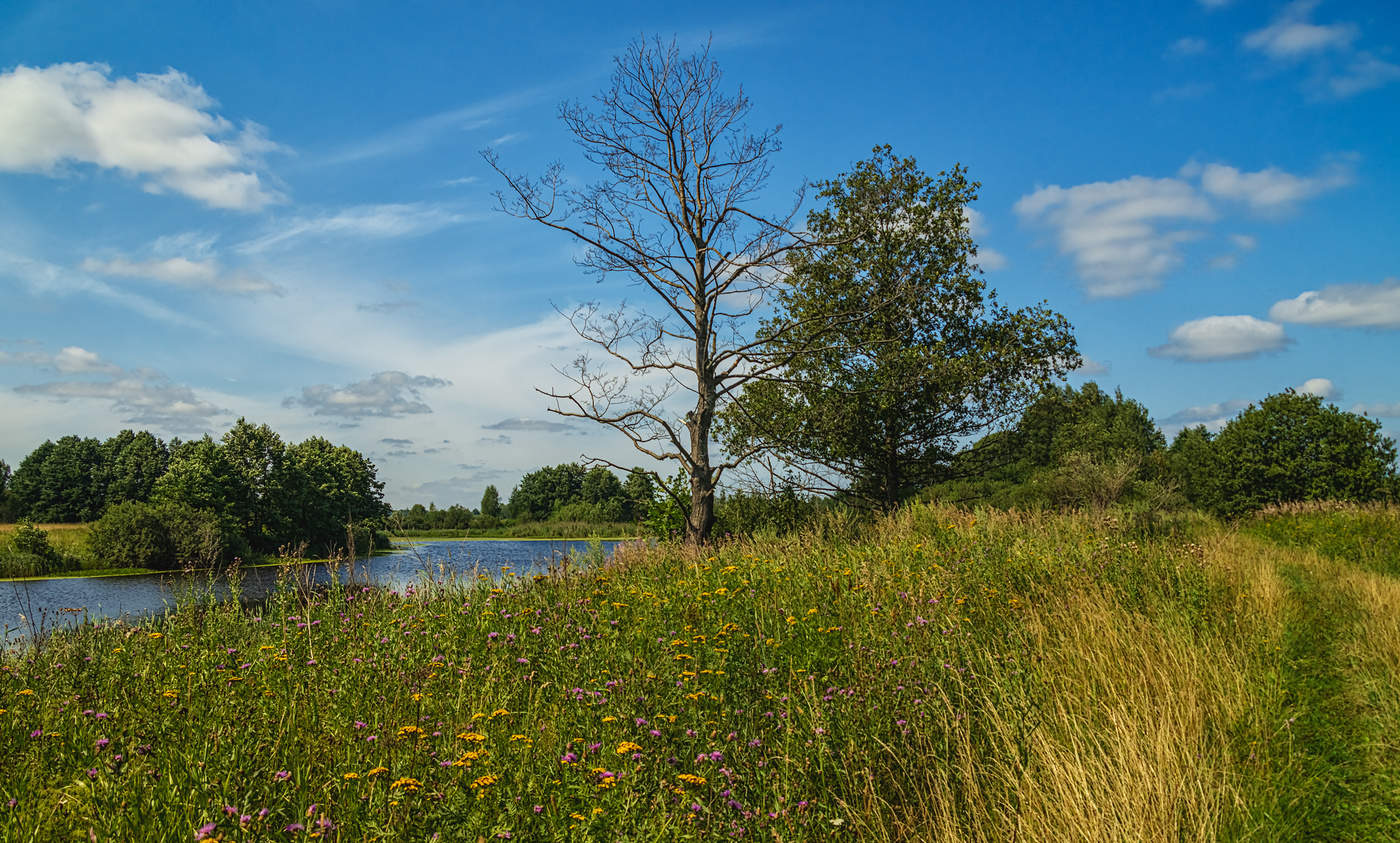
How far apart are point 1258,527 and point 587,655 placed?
21727 mm

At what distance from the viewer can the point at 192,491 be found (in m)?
43.7

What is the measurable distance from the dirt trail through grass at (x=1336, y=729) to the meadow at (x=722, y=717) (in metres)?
0.03

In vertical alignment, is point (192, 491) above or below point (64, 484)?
below

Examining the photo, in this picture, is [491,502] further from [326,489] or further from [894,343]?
[894,343]

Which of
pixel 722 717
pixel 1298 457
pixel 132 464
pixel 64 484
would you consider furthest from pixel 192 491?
pixel 1298 457

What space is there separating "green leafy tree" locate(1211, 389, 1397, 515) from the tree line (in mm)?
39410

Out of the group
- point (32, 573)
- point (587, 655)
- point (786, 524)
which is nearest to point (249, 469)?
point (32, 573)

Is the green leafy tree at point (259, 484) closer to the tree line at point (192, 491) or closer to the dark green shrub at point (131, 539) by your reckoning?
the tree line at point (192, 491)

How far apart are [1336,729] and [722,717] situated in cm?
455

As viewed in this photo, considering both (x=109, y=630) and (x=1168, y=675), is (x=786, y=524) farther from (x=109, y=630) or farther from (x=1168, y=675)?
(x=109, y=630)

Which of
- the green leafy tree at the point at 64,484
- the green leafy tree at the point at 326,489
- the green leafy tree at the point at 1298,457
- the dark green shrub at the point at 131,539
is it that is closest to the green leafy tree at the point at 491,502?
the green leafy tree at the point at 326,489

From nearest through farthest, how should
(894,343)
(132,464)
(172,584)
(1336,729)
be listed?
(1336,729), (172,584), (894,343), (132,464)

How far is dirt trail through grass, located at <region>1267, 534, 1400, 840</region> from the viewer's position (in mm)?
3775

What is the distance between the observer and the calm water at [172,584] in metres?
7.28
